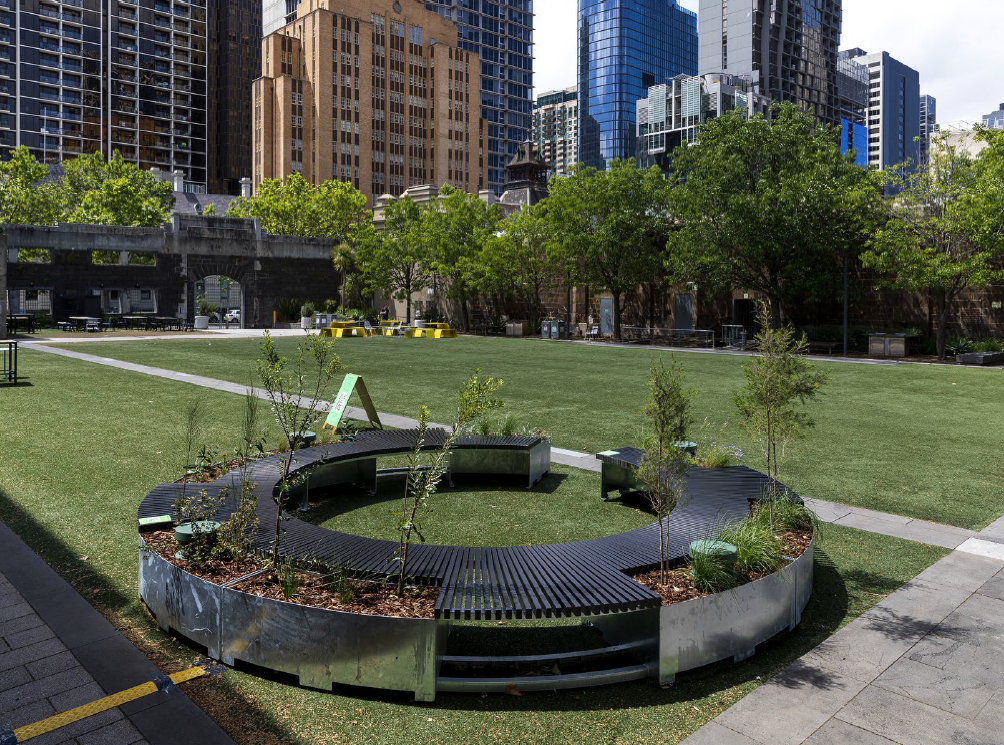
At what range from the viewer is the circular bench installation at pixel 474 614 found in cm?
418

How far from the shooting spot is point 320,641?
13.9ft

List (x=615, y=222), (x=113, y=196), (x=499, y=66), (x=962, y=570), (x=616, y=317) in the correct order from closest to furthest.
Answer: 1. (x=962, y=570)
2. (x=615, y=222)
3. (x=616, y=317)
4. (x=113, y=196)
5. (x=499, y=66)

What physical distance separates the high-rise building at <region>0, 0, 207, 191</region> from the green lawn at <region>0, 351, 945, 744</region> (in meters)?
111

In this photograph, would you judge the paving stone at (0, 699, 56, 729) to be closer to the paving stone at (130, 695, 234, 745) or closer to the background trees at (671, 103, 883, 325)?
the paving stone at (130, 695, 234, 745)

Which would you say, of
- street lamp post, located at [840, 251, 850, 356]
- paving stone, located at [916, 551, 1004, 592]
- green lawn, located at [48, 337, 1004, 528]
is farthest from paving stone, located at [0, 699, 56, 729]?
street lamp post, located at [840, 251, 850, 356]

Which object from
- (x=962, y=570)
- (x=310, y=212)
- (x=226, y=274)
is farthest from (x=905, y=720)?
(x=310, y=212)

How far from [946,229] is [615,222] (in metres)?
14.9

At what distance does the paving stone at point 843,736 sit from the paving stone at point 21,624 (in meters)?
4.79

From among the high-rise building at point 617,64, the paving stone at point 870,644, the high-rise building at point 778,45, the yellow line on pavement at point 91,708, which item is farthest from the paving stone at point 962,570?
the high-rise building at point 617,64

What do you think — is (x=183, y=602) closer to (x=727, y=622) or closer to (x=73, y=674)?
(x=73, y=674)

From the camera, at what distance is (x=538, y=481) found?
29.7 ft

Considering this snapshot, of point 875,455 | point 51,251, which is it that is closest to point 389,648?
point 875,455

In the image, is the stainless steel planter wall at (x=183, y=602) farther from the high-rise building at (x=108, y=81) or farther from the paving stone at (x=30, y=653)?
the high-rise building at (x=108, y=81)

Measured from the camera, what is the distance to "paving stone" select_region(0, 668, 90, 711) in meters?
4.00
